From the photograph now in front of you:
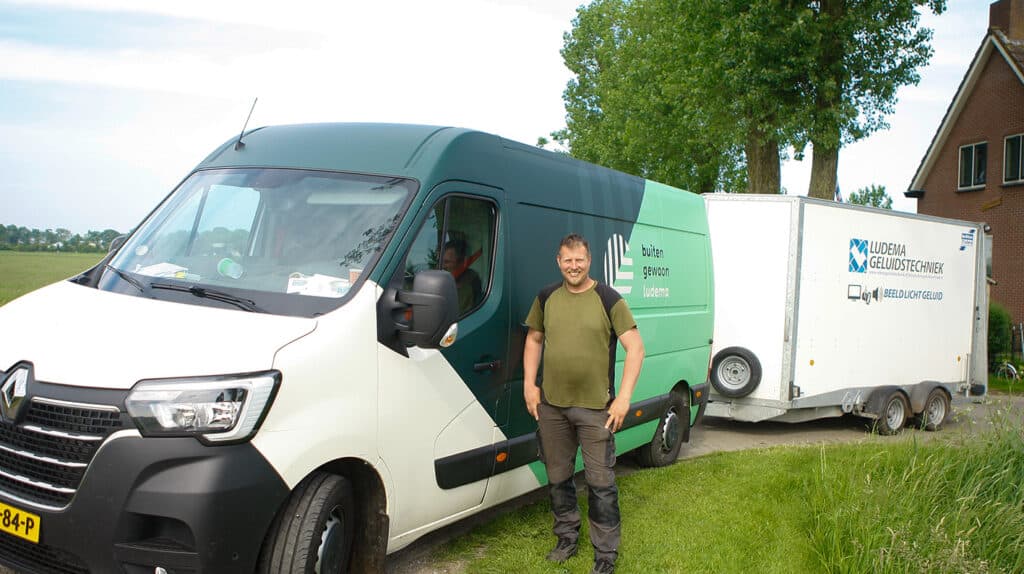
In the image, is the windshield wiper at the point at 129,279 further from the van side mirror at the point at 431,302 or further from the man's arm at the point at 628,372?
the man's arm at the point at 628,372

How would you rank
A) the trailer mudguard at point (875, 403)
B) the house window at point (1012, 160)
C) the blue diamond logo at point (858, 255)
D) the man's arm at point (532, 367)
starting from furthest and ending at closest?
the house window at point (1012, 160), the trailer mudguard at point (875, 403), the blue diamond logo at point (858, 255), the man's arm at point (532, 367)

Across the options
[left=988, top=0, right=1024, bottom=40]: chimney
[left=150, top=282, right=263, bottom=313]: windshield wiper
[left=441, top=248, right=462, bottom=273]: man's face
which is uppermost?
[left=988, top=0, right=1024, bottom=40]: chimney

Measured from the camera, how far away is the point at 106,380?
3.45m

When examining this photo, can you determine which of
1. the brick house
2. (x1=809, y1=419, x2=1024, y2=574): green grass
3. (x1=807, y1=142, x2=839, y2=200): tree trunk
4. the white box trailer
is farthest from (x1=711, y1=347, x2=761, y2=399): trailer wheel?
the brick house

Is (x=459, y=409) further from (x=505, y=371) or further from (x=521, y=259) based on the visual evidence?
(x=521, y=259)

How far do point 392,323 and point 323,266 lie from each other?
1.47 feet

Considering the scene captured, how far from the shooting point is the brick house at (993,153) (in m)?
24.2

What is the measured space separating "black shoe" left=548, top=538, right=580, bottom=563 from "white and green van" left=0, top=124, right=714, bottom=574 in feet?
1.51

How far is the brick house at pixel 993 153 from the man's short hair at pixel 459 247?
2246 centimetres

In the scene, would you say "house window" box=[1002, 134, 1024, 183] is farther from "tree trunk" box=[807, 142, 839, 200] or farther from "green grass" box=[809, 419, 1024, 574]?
"green grass" box=[809, 419, 1024, 574]

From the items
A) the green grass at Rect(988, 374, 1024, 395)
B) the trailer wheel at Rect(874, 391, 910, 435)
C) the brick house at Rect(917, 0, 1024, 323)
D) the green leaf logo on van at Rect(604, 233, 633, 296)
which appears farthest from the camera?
the brick house at Rect(917, 0, 1024, 323)

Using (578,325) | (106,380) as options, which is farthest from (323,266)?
(578,325)

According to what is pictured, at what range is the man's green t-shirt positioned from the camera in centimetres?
494

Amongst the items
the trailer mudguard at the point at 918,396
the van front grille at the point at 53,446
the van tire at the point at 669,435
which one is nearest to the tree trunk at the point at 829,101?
the trailer mudguard at the point at 918,396
